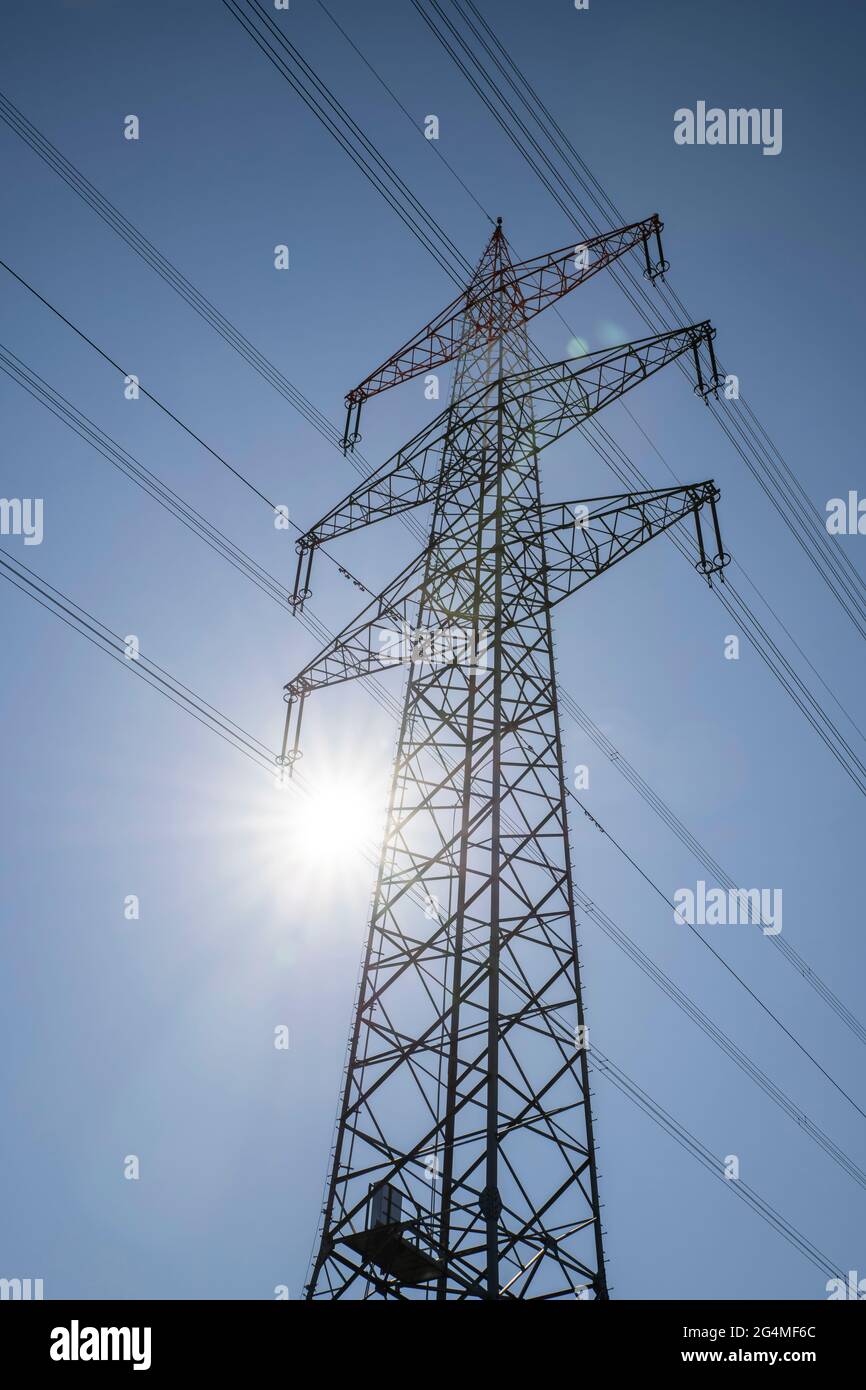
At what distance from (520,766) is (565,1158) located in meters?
5.93

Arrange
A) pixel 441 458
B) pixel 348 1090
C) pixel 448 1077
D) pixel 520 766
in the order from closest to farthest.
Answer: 1. pixel 448 1077
2. pixel 348 1090
3. pixel 520 766
4. pixel 441 458

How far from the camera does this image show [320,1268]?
13844 mm

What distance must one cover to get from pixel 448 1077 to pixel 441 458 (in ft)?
40.2

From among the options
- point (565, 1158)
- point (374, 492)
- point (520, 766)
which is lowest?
point (565, 1158)

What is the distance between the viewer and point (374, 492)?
22953 mm

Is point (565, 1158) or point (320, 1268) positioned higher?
point (565, 1158)

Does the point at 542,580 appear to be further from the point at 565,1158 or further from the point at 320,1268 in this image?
the point at 320,1268

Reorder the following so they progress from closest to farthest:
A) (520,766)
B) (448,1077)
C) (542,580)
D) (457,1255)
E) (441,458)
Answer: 1. (457,1255)
2. (448,1077)
3. (520,766)
4. (542,580)
5. (441,458)
